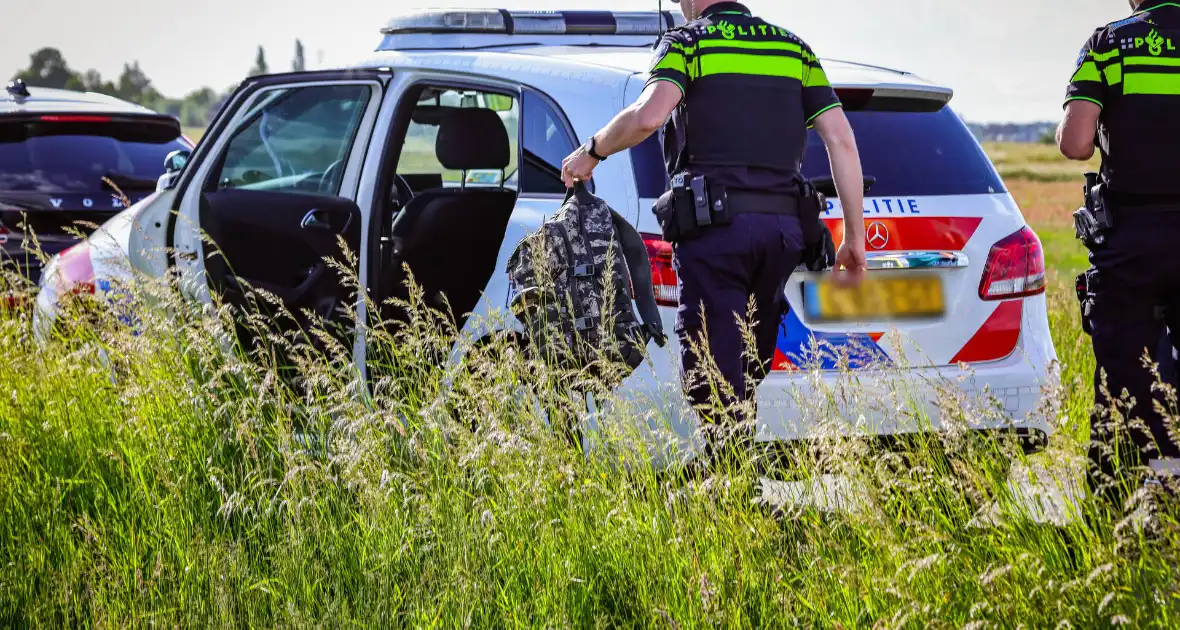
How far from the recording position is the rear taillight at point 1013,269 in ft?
14.1

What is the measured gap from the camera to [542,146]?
462cm

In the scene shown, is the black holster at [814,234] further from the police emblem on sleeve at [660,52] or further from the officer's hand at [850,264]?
the police emblem on sleeve at [660,52]

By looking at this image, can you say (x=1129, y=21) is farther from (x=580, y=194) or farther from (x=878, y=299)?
(x=580, y=194)

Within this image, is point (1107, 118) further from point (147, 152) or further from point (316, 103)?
point (147, 152)

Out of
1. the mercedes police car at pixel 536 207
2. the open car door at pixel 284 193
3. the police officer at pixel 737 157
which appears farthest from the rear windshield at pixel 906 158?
the open car door at pixel 284 193

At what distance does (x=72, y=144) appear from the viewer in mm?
8180

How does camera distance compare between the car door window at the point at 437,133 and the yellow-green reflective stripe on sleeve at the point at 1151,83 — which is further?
the car door window at the point at 437,133

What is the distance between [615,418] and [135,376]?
1943 millimetres

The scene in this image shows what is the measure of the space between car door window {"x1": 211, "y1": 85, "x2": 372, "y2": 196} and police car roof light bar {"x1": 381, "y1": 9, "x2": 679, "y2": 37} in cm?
42

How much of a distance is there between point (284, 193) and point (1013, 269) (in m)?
2.77

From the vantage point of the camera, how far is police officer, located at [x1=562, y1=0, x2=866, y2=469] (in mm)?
4004

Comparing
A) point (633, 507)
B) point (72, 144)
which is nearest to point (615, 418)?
point (633, 507)

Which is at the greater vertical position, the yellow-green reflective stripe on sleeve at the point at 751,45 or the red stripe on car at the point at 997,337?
the yellow-green reflective stripe on sleeve at the point at 751,45

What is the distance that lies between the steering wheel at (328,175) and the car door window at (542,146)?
0.99 meters
